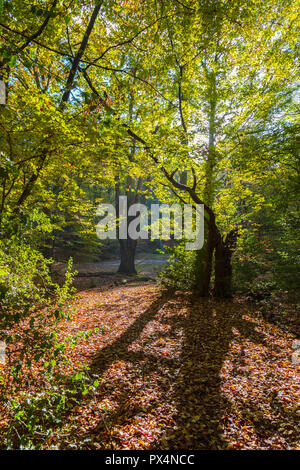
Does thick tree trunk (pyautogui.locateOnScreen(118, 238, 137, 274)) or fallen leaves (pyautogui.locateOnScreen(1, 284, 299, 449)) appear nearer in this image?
fallen leaves (pyautogui.locateOnScreen(1, 284, 299, 449))

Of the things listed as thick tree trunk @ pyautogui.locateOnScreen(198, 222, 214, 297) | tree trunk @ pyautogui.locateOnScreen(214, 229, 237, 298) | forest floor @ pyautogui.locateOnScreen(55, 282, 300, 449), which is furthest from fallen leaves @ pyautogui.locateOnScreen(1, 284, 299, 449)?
thick tree trunk @ pyautogui.locateOnScreen(198, 222, 214, 297)

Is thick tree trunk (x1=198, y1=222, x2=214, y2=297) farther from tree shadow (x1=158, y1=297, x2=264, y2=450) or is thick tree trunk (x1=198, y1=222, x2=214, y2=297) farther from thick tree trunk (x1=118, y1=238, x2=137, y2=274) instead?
thick tree trunk (x1=118, y1=238, x2=137, y2=274)

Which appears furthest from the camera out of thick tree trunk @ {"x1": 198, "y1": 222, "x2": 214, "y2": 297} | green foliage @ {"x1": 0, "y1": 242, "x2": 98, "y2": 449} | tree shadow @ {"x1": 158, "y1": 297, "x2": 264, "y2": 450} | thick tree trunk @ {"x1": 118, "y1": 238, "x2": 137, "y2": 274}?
thick tree trunk @ {"x1": 118, "y1": 238, "x2": 137, "y2": 274}

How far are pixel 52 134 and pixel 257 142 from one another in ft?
16.3

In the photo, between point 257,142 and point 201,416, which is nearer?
point 201,416

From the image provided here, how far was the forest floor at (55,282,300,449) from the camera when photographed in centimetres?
241

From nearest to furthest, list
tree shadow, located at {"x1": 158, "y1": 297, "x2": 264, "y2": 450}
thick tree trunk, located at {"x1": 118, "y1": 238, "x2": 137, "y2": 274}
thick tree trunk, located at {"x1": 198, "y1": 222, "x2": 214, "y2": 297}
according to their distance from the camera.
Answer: tree shadow, located at {"x1": 158, "y1": 297, "x2": 264, "y2": 450} → thick tree trunk, located at {"x1": 198, "y1": 222, "x2": 214, "y2": 297} → thick tree trunk, located at {"x1": 118, "y1": 238, "x2": 137, "y2": 274}

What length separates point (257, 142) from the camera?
5.68m

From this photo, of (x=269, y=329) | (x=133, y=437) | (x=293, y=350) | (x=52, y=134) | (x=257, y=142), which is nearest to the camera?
(x=133, y=437)

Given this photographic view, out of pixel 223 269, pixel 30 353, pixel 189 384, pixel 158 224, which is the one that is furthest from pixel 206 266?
pixel 30 353

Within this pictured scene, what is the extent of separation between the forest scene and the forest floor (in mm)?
24
